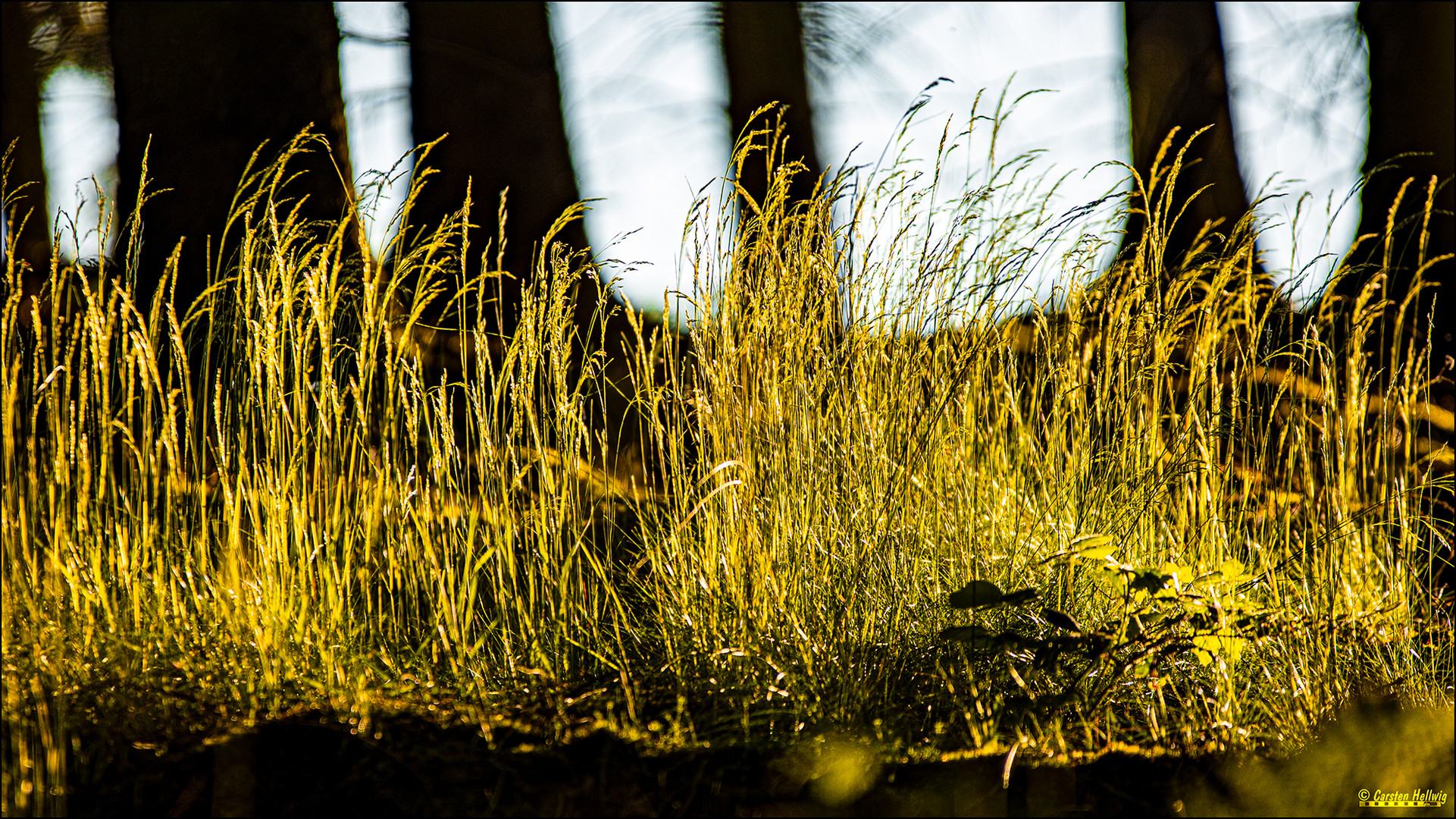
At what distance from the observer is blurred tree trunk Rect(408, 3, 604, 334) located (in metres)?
3.18

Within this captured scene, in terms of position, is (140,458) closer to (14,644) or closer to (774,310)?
(14,644)

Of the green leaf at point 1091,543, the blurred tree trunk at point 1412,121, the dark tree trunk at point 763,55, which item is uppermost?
the dark tree trunk at point 763,55

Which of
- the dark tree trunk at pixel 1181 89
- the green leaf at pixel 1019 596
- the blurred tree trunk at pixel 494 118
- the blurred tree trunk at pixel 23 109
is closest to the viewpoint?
the green leaf at pixel 1019 596

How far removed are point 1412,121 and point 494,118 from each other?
324cm

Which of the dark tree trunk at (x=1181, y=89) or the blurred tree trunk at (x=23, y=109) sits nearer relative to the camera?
the dark tree trunk at (x=1181, y=89)

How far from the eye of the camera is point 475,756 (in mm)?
1281

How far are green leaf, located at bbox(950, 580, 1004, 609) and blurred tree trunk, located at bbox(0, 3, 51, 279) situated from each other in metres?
4.97

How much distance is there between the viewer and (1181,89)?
3.93m

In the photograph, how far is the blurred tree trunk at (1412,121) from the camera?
3193mm

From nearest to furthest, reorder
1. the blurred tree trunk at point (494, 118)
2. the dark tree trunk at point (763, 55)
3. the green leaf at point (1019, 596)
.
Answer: the green leaf at point (1019, 596)
the blurred tree trunk at point (494, 118)
the dark tree trunk at point (763, 55)

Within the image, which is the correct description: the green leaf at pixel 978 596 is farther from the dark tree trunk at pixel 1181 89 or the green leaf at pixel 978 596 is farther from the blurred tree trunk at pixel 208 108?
the dark tree trunk at pixel 1181 89

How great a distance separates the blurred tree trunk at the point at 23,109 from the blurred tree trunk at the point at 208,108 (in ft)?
8.69

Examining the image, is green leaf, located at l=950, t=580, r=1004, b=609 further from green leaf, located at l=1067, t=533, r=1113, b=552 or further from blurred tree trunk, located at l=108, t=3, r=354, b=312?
blurred tree trunk, located at l=108, t=3, r=354, b=312

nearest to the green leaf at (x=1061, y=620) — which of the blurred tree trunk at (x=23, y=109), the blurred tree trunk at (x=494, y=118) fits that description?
the blurred tree trunk at (x=494, y=118)
